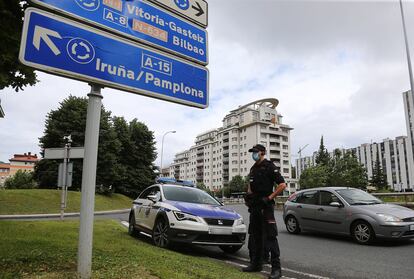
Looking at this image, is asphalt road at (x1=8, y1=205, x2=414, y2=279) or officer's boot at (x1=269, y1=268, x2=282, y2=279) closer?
officer's boot at (x1=269, y1=268, x2=282, y2=279)

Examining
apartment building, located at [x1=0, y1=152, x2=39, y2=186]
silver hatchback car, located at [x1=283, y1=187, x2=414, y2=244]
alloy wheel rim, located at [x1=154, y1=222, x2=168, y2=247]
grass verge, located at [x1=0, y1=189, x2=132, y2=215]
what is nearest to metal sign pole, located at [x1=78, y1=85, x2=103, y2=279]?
alloy wheel rim, located at [x1=154, y1=222, x2=168, y2=247]

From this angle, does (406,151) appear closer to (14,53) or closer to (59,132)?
(59,132)

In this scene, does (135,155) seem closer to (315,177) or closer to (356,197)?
(315,177)

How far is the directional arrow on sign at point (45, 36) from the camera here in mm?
3635

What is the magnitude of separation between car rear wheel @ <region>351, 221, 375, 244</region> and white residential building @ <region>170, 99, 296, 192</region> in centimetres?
9364

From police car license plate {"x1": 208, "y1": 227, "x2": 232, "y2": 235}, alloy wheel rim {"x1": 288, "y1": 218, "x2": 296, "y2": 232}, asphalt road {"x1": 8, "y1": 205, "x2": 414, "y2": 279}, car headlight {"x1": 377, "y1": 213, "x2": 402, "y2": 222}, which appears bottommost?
asphalt road {"x1": 8, "y1": 205, "x2": 414, "y2": 279}

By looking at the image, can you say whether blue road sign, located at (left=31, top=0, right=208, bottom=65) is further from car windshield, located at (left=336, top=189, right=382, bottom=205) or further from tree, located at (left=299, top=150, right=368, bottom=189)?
tree, located at (left=299, top=150, right=368, bottom=189)

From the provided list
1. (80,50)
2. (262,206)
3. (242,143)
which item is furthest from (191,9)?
(242,143)

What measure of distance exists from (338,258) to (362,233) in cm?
222

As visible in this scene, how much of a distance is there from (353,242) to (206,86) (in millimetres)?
6850

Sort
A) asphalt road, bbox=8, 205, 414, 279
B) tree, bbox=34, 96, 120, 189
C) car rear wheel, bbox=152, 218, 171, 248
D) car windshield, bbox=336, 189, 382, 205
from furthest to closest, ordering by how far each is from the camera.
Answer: tree, bbox=34, 96, 120, 189
car windshield, bbox=336, 189, 382, 205
car rear wheel, bbox=152, 218, 171, 248
asphalt road, bbox=8, 205, 414, 279

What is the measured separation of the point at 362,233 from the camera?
9281mm

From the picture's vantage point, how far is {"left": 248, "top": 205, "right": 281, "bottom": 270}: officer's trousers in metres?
5.53

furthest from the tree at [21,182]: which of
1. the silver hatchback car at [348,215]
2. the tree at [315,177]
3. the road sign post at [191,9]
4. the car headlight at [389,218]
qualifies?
the road sign post at [191,9]
